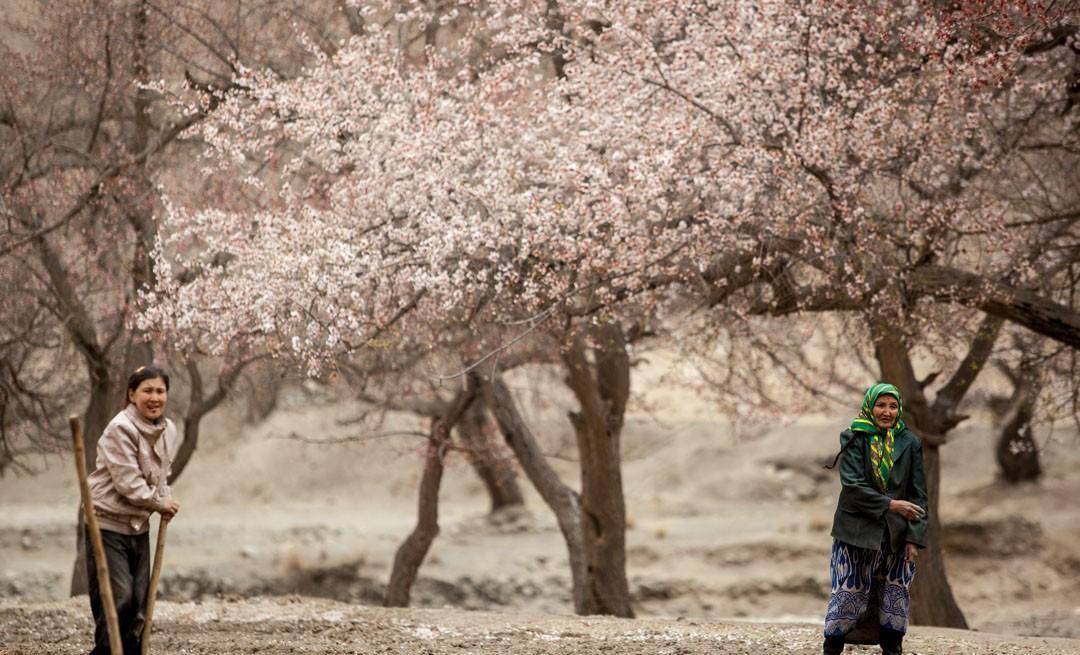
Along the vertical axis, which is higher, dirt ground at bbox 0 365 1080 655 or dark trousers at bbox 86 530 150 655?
dirt ground at bbox 0 365 1080 655

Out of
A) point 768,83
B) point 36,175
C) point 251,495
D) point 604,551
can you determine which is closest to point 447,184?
point 768,83

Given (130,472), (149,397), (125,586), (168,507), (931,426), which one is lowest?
(125,586)

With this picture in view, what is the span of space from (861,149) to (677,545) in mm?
14362

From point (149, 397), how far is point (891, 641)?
4.14 meters

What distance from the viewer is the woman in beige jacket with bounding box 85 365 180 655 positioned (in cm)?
616

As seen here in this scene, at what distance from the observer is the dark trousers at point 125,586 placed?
6.27 m

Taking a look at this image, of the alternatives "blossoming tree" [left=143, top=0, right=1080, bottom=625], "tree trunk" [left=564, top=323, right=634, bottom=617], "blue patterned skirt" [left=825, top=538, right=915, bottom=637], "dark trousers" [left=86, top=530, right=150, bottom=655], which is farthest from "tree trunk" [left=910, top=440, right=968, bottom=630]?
"dark trousers" [left=86, top=530, right=150, bottom=655]

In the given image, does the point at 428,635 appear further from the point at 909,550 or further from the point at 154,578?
the point at 909,550

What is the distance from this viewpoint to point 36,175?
1124 cm

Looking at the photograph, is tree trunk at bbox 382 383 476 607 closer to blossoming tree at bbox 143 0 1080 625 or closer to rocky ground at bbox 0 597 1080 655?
blossoming tree at bbox 143 0 1080 625

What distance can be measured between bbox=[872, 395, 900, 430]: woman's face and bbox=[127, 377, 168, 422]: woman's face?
3673 mm

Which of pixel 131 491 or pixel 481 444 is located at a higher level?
pixel 481 444

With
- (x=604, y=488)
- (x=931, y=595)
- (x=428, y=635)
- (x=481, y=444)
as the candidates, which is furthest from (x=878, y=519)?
(x=481, y=444)

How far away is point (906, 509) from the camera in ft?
21.4
